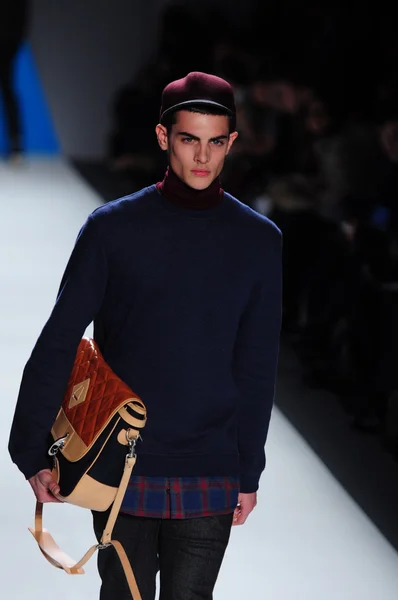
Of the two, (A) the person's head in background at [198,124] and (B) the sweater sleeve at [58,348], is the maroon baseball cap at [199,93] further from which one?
(B) the sweater sleeve at [58,348]

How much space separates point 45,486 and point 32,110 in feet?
25.7

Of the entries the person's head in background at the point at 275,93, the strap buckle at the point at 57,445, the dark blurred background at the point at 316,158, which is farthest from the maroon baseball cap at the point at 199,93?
the person's head in background at the point at 275,93

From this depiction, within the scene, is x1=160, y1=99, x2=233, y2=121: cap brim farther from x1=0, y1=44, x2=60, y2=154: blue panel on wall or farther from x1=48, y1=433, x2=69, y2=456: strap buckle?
x1=0, y1=44, x2=60, y2=154: blue panel on wall

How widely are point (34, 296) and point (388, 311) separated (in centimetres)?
158

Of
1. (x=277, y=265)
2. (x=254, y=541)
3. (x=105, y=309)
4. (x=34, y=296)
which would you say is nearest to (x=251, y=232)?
(x=277, y=265)

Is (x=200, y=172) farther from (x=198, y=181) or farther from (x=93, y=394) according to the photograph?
(x=93, y=394)

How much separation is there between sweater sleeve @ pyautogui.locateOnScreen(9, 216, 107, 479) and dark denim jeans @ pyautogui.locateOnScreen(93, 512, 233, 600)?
131mm

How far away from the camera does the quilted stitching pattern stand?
1433 millimetres

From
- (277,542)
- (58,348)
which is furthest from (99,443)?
(277,542)

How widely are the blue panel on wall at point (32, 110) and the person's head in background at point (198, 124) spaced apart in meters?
7.63

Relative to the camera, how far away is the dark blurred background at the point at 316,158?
3469 mm

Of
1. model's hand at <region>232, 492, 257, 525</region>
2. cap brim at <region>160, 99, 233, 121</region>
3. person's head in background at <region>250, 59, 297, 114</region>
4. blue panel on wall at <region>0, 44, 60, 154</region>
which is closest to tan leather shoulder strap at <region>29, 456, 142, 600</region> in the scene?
model's hand at <region>232, 492, 257, 525</region>

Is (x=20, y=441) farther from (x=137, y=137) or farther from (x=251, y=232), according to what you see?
(x=137, y=137)

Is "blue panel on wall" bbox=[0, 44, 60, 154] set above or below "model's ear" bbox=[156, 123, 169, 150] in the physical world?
below
